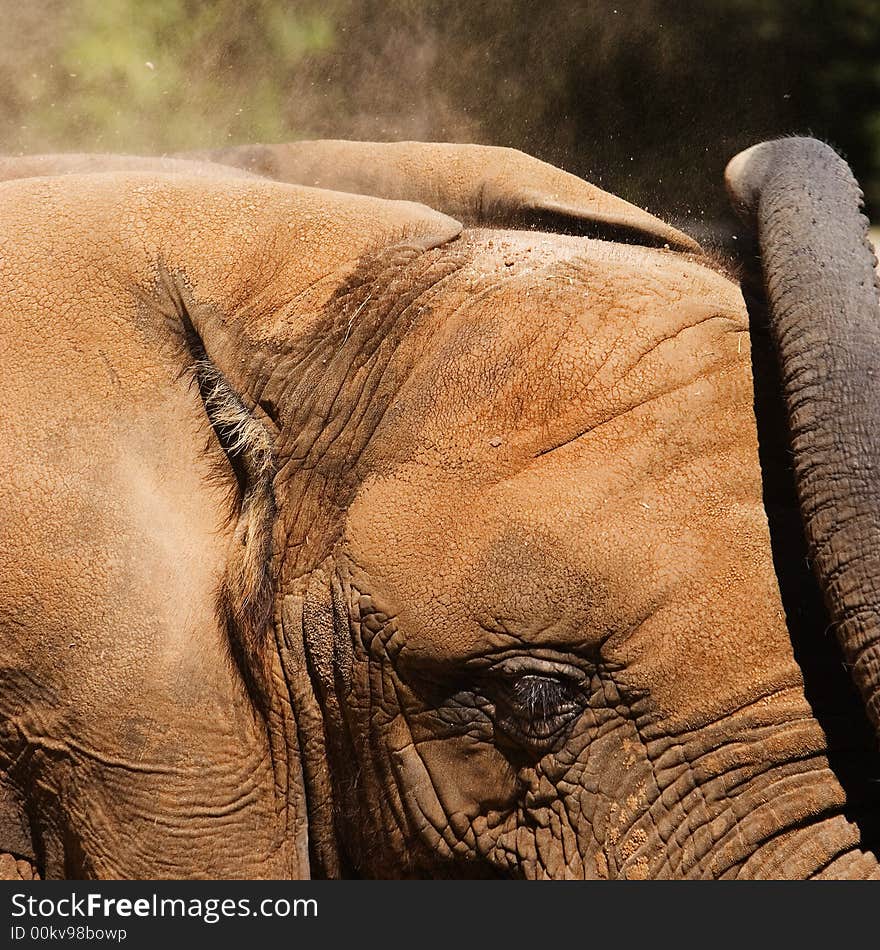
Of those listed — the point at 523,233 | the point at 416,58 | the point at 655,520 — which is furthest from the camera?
the point at 416,58

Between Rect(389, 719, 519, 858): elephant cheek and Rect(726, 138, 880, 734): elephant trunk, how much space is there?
67 centimetres

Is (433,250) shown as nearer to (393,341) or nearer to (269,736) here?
(393,341)

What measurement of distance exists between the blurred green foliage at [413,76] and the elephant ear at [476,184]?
2322 millimetres

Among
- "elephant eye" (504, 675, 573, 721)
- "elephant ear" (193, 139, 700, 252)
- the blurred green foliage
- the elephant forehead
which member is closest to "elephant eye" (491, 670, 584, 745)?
"elephant eye" (504, 675, 573, 721)

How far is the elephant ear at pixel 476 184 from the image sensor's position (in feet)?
9.44

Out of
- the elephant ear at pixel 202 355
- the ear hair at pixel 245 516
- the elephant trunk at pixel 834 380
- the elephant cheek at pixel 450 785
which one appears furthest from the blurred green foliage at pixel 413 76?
the elephant cheek at pixel 450 785

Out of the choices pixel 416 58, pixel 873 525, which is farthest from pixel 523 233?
pixel 416 58

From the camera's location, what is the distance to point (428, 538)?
231 centimetres

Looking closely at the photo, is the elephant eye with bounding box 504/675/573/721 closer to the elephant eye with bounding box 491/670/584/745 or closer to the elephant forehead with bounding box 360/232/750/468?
the elephant eye with bounding box 491/670/584/745

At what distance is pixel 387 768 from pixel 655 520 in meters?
0.70

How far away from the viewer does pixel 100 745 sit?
2477mm

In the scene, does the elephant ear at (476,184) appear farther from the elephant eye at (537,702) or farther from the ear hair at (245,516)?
the elephant eye at (537,702)

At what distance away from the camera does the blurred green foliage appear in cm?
605

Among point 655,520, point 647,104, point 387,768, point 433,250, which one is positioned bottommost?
point 387,768
